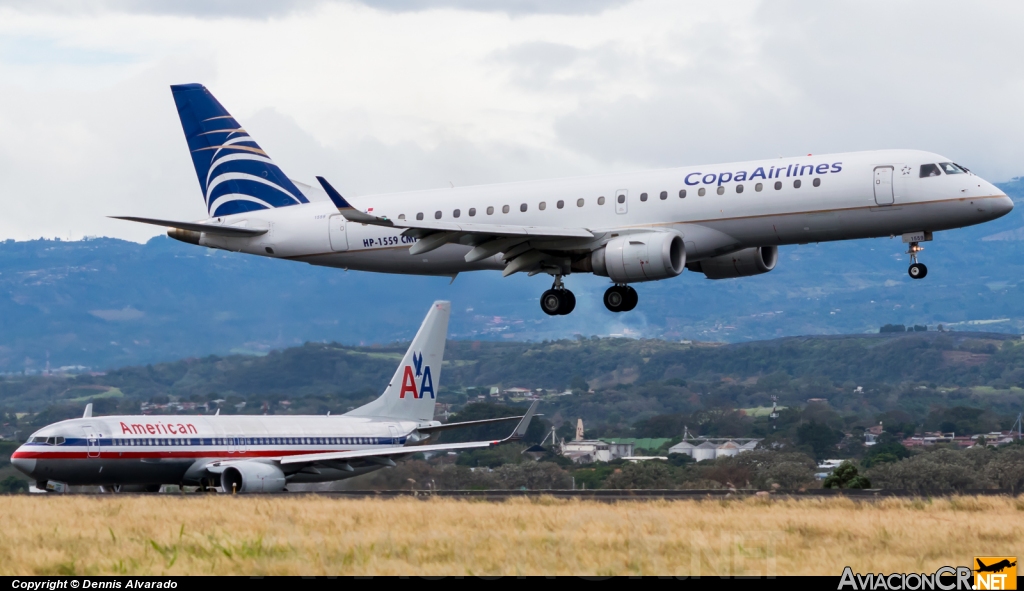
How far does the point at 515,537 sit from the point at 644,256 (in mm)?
16353

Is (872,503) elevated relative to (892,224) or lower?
lower

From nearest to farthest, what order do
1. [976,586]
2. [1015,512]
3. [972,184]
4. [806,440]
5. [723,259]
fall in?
[976,586] → [1015,512] → [972,184] → [723,259] → [806,440]

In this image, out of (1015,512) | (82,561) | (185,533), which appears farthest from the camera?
(1015,512)

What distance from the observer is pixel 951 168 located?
122ft

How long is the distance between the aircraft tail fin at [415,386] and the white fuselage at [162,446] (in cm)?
407

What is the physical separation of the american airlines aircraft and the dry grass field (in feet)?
64.9

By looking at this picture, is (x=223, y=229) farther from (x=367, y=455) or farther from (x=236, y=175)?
(x=367, y=455)

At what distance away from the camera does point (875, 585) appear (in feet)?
56.6

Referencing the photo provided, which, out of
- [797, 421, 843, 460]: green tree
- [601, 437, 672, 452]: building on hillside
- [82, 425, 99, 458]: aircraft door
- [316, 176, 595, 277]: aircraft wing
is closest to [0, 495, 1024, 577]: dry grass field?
[316, 176, 595, 277]: aircraft wing

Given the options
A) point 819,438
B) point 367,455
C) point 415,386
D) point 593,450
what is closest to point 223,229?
point 367,455

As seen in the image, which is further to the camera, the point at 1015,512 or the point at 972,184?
the point at 972,184

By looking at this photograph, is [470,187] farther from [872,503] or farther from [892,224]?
[872,503]

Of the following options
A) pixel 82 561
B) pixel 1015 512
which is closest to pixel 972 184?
pixel 1015 512

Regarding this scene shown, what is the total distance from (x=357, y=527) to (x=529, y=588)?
8600 millimetres
